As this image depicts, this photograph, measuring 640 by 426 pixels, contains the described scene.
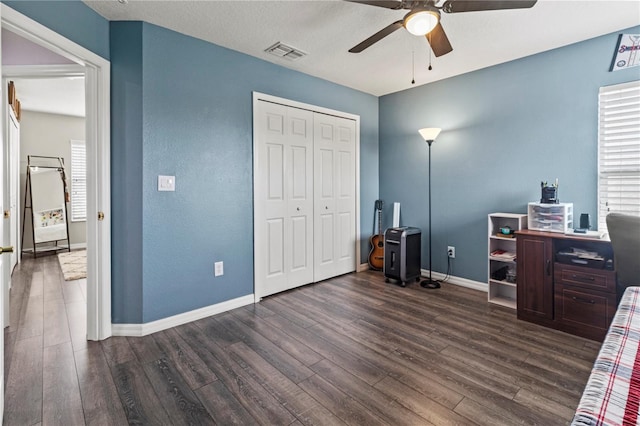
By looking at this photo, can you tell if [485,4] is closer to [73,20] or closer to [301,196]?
[301,196]

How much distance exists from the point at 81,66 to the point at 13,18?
74 cm

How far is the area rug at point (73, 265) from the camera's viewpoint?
164 inches

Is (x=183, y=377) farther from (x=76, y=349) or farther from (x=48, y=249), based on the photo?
(x=48, y=249)

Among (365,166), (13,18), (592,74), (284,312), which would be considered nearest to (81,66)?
(13,18)

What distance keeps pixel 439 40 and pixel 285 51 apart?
5.11ft

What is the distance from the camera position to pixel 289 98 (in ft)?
11.5

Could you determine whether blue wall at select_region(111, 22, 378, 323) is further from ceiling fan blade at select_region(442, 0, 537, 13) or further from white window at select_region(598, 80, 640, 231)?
white window at select_region(598, 80, 640, 231)

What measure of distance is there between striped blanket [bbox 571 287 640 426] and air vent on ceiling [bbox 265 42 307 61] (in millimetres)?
3077

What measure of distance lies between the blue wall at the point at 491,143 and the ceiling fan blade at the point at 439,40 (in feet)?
5.16

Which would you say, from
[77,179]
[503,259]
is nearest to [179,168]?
[503,259]

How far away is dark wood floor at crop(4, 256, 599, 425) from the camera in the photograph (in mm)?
1648

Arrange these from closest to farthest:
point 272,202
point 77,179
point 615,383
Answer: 1. point 615,383
2. point 272,202
3. point 77,179

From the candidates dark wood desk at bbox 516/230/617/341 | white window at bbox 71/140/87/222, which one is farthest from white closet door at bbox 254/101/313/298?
white window at bbox 71/140/87/222

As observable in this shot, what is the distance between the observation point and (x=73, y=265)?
4.70 m
